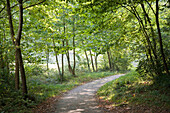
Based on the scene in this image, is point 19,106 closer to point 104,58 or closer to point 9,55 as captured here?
point 9,55

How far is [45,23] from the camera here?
8.49 metres

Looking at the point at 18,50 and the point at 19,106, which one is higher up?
the point at 18,50

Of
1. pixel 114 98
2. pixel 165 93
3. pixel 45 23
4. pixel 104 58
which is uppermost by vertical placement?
pixel 45 23

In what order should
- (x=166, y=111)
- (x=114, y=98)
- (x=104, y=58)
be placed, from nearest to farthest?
1. (x=166, y=111)
2. (x=114, y=98)
3. (x=104, y=58)

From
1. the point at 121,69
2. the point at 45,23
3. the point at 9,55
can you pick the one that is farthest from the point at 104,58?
the point at 9,55

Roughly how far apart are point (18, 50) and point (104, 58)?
23.5 metres

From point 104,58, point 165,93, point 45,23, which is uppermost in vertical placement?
point 45,23

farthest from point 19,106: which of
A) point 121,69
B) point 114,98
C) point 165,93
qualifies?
point 121,69

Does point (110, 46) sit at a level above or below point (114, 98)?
above

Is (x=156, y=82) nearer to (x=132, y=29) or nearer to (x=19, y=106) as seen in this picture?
(x=132, y=29)

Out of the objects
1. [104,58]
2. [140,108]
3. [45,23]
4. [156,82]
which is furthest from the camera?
[104,58]

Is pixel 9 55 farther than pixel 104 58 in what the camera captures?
No

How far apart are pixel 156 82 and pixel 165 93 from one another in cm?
116

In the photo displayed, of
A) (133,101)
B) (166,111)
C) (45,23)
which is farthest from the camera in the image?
(45,23)
